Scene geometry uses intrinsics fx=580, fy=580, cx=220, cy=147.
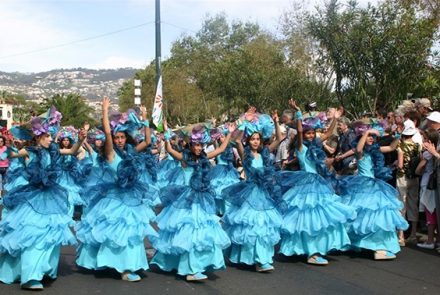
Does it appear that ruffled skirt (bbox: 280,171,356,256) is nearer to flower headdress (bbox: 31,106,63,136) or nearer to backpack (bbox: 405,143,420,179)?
backpack (bbox: 405,143,420,179)

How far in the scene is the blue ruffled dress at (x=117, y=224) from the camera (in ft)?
21.1

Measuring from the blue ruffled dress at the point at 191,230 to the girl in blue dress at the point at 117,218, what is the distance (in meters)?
0.22

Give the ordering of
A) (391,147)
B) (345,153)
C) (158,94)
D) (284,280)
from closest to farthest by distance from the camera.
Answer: (284,280), (391,147), (345,153), (158,94)

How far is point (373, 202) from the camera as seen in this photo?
7605mm

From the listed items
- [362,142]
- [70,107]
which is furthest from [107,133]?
[70,107]

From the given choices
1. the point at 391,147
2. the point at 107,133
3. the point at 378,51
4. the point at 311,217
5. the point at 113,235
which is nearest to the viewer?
the point at 113,235

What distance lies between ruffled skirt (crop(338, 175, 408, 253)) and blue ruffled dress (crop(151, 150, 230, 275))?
2.03 meters

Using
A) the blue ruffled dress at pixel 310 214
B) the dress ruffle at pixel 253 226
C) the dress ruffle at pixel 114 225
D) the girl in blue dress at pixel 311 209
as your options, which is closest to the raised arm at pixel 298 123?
the girl in blue dress at pixel 311 209

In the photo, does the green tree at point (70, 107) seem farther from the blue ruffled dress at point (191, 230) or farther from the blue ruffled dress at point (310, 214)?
the blue ruffled dress at point (191, 230)

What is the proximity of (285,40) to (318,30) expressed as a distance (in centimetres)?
1201

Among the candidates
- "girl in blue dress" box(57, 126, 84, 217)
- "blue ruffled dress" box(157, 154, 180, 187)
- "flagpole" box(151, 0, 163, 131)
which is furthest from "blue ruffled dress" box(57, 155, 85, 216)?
"flagpole" box(151, 0, 163, 131)

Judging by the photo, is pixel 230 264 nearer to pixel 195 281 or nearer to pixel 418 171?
pixel 195 281

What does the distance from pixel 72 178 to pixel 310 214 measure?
18.2 ft

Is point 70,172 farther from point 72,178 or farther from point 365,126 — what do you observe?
point 365,126
